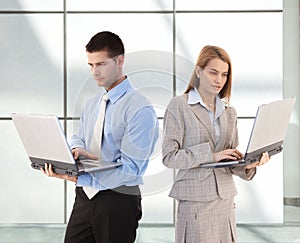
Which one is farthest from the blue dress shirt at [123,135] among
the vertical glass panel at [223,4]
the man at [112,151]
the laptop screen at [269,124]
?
the vertical glass panel at [223,4]

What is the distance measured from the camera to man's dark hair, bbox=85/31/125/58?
2.22 m

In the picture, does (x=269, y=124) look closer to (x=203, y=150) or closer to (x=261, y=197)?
(x=203, y=150)

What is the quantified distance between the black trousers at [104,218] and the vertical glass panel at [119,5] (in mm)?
1577

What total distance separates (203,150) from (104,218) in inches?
16.4

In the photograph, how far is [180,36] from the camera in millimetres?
3602

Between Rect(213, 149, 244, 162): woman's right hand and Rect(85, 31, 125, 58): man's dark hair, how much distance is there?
0.49 meters

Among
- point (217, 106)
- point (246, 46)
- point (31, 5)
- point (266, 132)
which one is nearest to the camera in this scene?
point (266, 132)

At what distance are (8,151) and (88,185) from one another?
5.23 ft

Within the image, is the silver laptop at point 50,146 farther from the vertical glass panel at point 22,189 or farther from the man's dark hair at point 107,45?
the vertical glass panel at point 22,189

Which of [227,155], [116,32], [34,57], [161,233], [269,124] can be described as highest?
[116,32]

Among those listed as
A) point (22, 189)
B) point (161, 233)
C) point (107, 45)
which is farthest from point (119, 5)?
point (107, 45)

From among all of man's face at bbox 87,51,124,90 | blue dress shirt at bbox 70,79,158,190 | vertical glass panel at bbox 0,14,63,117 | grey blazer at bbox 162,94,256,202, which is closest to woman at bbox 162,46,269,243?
grey blazer at bbox 162,94,256,202

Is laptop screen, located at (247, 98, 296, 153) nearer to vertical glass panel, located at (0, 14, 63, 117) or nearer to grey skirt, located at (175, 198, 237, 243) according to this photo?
grey skirt, located at (175, 198, 237, 243)

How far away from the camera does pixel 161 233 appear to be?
12.0ft
